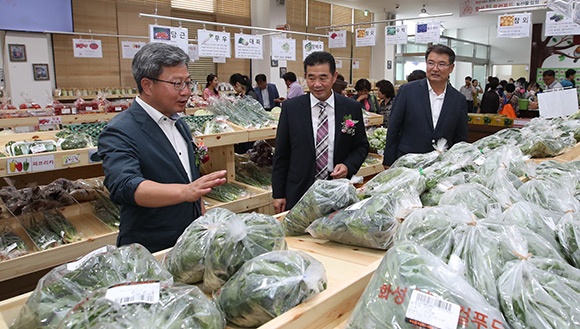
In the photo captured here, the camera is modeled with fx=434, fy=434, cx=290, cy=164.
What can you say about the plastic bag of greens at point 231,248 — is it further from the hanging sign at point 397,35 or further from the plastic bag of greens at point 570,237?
the hanging sign at point 397,35

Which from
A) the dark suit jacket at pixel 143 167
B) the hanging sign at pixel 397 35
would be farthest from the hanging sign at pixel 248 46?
the dark suit jacket at pixel 143 167

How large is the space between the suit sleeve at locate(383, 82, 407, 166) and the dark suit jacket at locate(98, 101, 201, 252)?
2.13 meters

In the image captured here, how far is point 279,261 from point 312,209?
56 cm

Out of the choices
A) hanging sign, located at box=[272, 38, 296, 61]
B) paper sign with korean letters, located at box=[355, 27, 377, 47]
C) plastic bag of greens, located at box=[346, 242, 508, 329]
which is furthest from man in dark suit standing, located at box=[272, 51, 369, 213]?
paper sign with korean letters, located at box=[355, 27, 377, 47]

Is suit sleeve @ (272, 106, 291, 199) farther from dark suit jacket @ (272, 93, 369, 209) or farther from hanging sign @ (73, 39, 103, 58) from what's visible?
hanging sign @ (73, 39, 103, 58)

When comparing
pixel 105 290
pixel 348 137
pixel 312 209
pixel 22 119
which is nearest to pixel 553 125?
pixel 348 137

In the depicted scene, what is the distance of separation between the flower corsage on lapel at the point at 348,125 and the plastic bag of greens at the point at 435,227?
5.33ft

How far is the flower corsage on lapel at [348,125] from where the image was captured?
2844mm

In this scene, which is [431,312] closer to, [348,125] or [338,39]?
[348,125]

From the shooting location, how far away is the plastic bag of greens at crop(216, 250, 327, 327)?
0.96 metres

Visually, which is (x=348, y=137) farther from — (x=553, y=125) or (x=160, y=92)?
(x=553, y=125)

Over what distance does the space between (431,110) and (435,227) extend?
8.27ft

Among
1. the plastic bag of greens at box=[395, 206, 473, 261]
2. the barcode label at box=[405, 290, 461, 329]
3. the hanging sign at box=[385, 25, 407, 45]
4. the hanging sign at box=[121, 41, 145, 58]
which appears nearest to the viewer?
the barcode label at box=[405, 290, 461, 329]

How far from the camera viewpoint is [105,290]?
881 mm
